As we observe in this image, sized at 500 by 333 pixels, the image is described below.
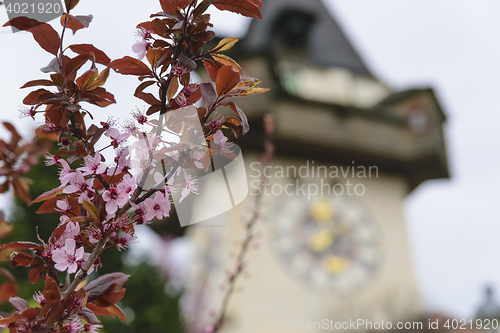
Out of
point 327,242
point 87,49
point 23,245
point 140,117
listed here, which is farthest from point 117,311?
point 327,242

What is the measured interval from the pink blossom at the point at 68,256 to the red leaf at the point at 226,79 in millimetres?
261

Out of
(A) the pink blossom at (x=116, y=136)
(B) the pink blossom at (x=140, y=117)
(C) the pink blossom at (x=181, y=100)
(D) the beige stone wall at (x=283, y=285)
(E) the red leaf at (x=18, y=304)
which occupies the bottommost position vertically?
(D) the beige stone wall at (x=283, y=285)

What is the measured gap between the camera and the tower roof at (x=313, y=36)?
8.98m

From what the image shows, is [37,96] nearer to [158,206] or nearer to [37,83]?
[37,83]

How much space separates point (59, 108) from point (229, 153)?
0.24 metres

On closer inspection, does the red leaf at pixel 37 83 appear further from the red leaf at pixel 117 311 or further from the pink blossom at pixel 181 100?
the red leaf at pixel 117 311

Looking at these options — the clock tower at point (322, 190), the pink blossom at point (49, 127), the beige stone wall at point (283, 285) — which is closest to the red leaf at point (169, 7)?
the pink blossom at point (49, 127)

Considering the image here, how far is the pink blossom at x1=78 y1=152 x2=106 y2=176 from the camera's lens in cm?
63

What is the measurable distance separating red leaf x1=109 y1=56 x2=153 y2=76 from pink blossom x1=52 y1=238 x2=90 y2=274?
23cm

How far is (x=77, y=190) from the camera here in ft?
2.13

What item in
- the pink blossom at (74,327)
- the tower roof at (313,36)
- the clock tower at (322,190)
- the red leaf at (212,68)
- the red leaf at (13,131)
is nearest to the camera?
the pink blossom at (74,327)

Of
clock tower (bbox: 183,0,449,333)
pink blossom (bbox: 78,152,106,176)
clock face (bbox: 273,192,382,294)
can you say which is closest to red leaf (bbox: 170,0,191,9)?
pink blossom (bbox: 78,152,106,176)

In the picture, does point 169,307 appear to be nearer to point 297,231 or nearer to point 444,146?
point 297,231

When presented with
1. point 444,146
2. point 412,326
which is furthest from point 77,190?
point 444,146
